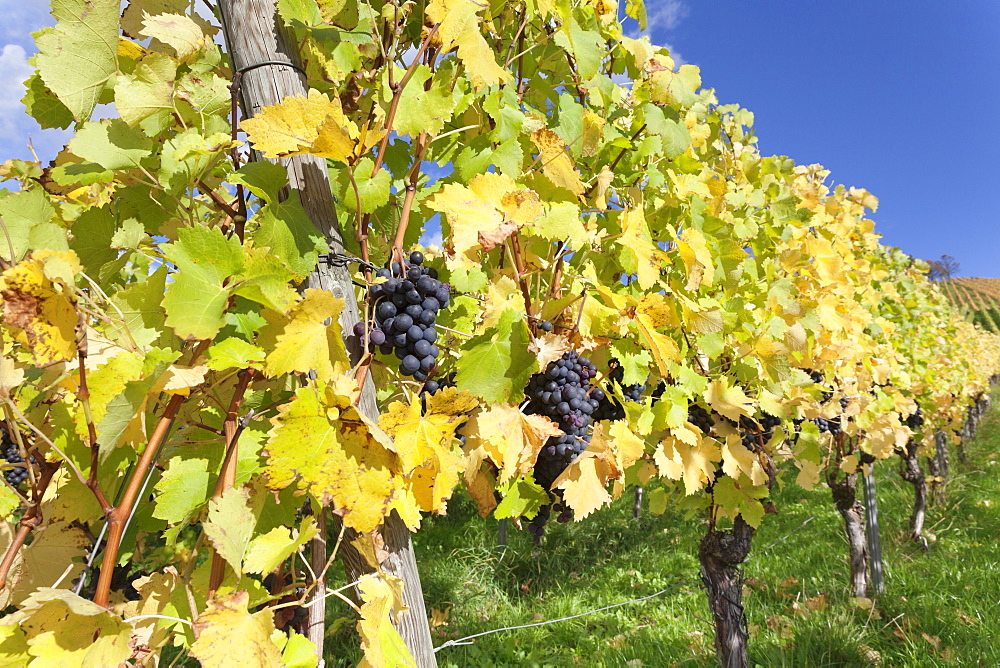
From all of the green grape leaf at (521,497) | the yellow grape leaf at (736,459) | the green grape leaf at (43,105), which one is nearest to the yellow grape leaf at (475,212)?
the green grape leaf at (521,497)

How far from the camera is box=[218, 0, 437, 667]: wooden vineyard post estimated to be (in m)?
1.12

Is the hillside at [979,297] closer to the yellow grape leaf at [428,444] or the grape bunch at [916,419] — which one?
the grape bunch at [916,419]

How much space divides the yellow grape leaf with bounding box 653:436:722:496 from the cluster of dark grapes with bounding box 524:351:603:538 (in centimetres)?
54

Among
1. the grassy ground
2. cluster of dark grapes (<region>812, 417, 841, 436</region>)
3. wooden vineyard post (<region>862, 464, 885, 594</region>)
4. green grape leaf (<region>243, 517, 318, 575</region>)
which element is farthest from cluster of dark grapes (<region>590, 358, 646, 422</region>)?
wooden vineyard post (<region>862, 464, 885, 594</region>)

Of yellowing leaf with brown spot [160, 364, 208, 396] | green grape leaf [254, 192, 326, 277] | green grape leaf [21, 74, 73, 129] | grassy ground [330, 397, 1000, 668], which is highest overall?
green grape leaf [21, 74, 73, 129]

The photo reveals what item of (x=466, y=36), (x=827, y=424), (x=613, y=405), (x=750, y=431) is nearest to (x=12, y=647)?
(x=466, y=36)

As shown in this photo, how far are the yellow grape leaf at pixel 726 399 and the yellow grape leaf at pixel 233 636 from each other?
64.3 inches

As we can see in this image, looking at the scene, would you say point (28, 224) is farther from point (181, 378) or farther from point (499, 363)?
point (499, 363)

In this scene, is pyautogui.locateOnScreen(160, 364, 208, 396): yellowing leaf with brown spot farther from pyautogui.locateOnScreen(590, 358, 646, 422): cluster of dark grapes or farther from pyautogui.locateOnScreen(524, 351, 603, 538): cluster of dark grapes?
pyautogui.locateOnScreen(590, 358, 646, 422): cluster of dark grapes

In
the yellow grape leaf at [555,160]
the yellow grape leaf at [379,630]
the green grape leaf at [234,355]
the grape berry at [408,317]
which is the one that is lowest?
the yellow grape leaf at [379,630]

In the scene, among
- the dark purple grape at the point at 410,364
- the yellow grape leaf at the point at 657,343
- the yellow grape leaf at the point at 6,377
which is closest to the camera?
the yellow grape leaf at the point at 6,377

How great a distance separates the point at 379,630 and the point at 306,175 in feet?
3.05

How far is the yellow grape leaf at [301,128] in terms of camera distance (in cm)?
91

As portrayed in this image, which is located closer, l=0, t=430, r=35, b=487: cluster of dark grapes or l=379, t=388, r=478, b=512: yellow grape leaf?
l=379, t=388, r=478, b=512: yellow grape leaf
